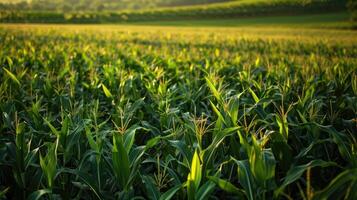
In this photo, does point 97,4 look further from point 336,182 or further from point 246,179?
point 336,182

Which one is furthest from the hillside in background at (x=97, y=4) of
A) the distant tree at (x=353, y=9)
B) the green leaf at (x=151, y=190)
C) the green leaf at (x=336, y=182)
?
the green leaf at (x=336, y=182)

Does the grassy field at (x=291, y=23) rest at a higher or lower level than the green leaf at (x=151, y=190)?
lower

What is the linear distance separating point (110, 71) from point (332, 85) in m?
4.56

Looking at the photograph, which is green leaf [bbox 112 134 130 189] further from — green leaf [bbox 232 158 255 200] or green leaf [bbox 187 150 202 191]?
green leaf [bbox 232 158 255 200]

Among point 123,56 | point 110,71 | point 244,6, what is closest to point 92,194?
point 110,71

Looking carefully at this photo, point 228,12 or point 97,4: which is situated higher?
point 97,4

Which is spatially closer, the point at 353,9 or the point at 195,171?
the point at 195,171

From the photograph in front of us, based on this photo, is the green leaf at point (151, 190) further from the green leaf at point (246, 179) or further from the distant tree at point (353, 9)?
the distant tree at point (353, 9)

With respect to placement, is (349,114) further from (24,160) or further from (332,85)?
(24,160)

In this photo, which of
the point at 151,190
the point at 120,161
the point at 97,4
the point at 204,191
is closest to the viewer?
the point at 204,191

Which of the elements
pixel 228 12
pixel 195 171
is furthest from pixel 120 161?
pixel 228 12

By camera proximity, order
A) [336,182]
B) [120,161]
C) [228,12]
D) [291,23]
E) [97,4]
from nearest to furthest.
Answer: [336,182] < [120,161] < [291,23] < [228,12] < [97,4]

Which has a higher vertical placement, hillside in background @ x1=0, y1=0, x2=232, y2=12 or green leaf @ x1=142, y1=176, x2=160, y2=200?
hillside in background @ x1=0, y1=0, x2=232, y2=12

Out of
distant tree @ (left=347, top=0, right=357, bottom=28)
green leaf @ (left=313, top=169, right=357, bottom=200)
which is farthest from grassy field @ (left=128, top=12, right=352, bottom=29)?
green leaf @ (left=313, top=169, right=357, bottom=200)
